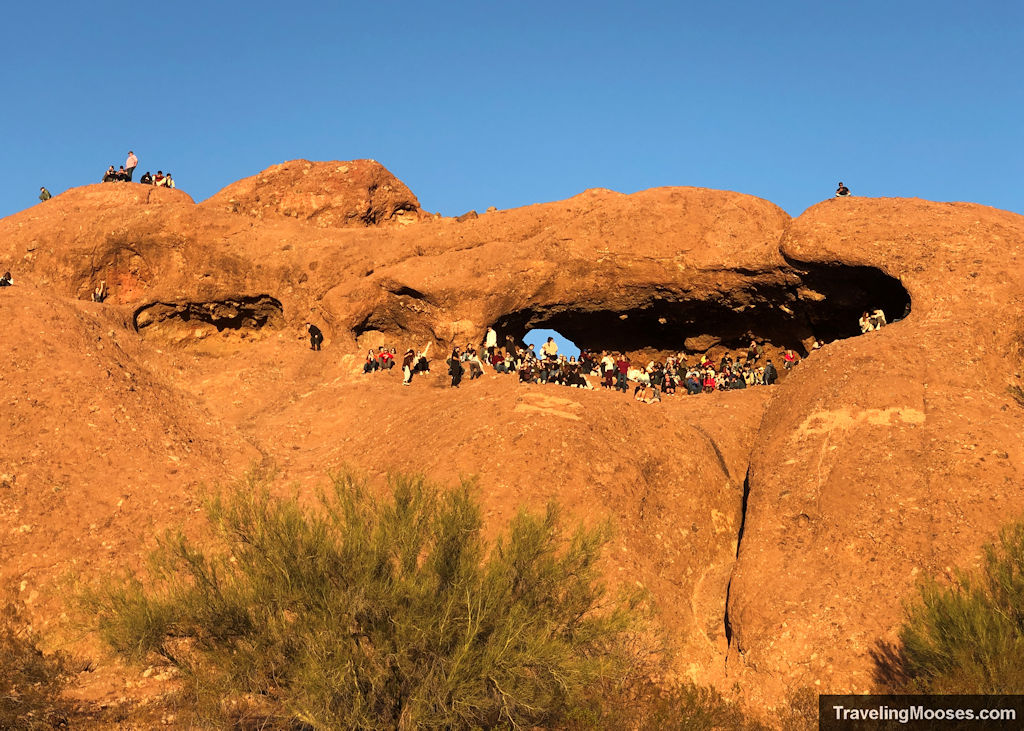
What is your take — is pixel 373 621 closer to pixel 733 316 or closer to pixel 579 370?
pixel 579 370

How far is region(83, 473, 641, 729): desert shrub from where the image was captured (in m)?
15.2

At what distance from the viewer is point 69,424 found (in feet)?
86.5

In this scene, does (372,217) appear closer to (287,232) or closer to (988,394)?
(287,232)

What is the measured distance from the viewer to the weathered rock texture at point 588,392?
73.3 feet

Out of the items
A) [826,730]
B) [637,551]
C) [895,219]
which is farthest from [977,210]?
[826,730]

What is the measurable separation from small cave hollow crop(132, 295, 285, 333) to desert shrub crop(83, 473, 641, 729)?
20.6 metres

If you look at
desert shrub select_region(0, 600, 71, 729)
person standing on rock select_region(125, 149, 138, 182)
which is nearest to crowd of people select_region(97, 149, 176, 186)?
person standing on rock select_region(125, 149, 138, 182)

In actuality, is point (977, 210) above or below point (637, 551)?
above

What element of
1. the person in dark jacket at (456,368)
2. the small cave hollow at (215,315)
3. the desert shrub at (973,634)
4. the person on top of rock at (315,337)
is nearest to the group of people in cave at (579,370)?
the person in dark jacket at (456,368)

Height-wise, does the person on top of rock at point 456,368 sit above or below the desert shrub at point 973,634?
above

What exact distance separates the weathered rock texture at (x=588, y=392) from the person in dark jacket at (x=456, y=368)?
1.20 m

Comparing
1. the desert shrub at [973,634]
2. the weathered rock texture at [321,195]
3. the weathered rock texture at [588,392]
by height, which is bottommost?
the desert shrub at [973,634]

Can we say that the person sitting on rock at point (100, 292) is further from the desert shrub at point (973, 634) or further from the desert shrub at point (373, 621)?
the desert shrub at point (973, 634)

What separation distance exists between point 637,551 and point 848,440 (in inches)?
221
